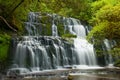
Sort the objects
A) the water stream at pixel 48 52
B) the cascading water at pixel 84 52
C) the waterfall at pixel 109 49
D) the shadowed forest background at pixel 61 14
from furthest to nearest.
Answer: the waterfall at pixel 109 49, the cascading water at pixel 84 52, the water stream at pixel 48 52, the shadowed forest background at pixel 61 14

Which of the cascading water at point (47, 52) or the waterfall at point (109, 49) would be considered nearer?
the cascading water at point (47, 52)

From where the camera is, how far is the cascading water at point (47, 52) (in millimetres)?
24547

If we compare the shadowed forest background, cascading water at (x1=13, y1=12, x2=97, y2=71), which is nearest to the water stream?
cascading water at (x1=13, y1=12, x2=97, y2=71)

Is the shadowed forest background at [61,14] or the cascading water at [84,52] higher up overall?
the shadowed forest background at [61,14]

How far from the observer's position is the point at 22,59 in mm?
24219

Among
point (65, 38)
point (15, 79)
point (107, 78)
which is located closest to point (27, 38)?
point (65, 38)

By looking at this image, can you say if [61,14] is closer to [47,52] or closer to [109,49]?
[47,52]

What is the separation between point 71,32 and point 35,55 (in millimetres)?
10024

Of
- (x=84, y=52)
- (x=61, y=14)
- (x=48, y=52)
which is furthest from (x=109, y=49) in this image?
(x=61, y=14)

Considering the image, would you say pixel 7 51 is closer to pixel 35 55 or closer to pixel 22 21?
pixel 35 55

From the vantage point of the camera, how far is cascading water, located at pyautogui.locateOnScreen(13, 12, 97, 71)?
966 inches

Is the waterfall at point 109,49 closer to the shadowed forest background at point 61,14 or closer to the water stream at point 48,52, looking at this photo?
the water stream at point 48,52

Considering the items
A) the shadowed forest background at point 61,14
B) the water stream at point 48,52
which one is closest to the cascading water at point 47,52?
the water stream at point 48,52

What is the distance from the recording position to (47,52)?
85.5ft
